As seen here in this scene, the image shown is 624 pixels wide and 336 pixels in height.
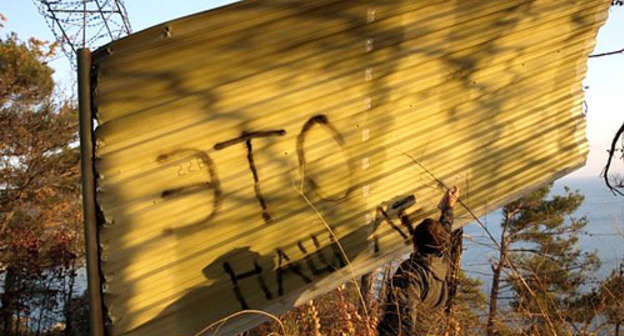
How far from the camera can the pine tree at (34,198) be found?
54.9 feet

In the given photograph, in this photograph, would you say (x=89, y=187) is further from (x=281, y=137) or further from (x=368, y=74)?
(x=368, y=74)

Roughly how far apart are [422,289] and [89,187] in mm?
2008

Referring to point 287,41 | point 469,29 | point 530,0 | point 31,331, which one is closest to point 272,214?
point 287,41

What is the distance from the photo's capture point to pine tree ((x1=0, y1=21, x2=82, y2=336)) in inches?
Result: 658

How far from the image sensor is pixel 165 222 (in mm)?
2652

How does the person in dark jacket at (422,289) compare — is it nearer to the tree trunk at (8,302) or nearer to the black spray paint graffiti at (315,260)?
the black spray paint graffiti at (315,260)

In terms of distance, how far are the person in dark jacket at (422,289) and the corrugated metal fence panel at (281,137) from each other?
395 millimetres

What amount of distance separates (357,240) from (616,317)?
1.59 m

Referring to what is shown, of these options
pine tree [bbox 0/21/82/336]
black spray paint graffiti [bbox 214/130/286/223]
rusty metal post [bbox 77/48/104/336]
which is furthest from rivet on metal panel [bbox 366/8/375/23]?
pine tree [bbox 0/21/82/336]

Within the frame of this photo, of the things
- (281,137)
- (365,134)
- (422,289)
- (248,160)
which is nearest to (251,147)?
(248,160)

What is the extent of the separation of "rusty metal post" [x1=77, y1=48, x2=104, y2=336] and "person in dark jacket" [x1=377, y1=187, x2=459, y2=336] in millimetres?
1610

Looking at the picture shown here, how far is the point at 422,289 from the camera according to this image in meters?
3.01

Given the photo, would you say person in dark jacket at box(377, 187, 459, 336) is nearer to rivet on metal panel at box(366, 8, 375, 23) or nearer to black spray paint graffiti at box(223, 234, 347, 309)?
black spray paint graffiti at box(223, 234, 347, 309)

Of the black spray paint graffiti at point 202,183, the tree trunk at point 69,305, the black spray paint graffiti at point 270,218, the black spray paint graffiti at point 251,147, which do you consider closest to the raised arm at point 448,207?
the black spray paint graffiti at point 270,218
